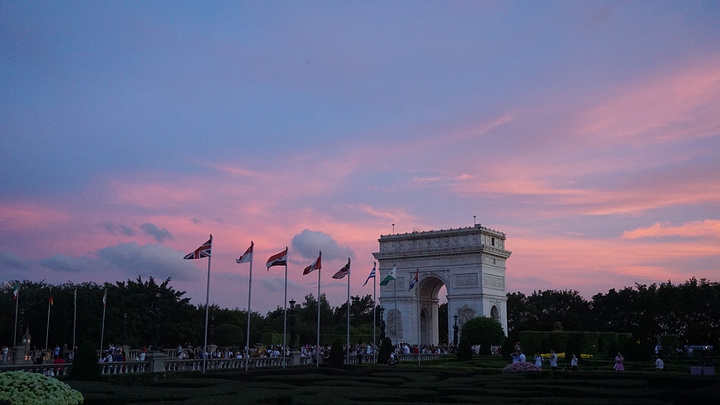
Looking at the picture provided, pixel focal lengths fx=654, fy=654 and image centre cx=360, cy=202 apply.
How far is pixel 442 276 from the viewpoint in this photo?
6153cm

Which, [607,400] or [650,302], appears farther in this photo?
[650,302]

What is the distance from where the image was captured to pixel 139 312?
5697 cm

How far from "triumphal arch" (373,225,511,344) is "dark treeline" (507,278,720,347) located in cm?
532

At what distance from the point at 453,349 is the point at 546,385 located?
33520 millimetres

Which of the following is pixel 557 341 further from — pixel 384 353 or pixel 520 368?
pixel 520 368

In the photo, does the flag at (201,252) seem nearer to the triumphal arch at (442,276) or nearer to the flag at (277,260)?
the flag at (277,260)

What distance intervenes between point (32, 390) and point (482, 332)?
43.2 metres

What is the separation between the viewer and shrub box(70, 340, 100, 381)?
2152cm

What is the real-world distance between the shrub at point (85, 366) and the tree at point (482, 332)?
1370 inches

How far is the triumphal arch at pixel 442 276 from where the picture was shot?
59531 mm

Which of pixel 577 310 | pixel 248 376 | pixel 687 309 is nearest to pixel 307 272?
pixel 248 376

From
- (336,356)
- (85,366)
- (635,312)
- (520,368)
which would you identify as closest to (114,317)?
(336,356)

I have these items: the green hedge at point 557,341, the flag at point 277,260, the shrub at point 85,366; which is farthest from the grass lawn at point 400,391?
the green hedge at point 557,341

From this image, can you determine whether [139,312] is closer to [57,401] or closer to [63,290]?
[63,290]
